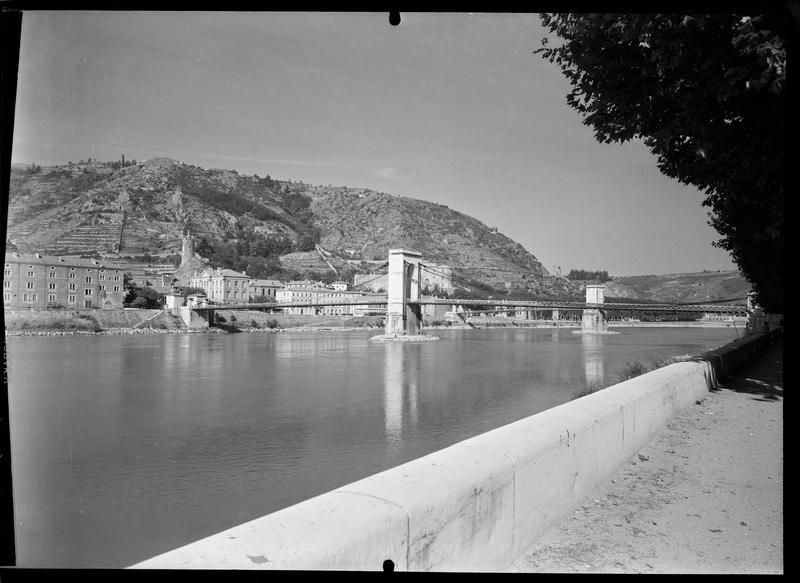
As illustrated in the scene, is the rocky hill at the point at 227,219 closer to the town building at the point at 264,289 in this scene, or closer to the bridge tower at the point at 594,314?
the town building at the point at 264,289

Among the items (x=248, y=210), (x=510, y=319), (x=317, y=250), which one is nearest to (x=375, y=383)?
(x=248, y=210)

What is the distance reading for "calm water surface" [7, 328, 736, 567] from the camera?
3.64 metres

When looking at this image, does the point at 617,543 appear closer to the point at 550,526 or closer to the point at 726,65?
the point at 550,526

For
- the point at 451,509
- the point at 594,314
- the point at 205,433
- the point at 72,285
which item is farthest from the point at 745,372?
the point at 594,314

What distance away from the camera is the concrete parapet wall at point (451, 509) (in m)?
0.81

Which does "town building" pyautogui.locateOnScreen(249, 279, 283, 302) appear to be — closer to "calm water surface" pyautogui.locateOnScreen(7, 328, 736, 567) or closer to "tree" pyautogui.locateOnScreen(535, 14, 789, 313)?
"calm water surface" pyautogui.locateOnScreen(7, 328, 736, 567)

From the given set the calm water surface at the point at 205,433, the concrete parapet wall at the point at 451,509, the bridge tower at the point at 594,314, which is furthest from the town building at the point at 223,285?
the bridge tower at the point at 594,314

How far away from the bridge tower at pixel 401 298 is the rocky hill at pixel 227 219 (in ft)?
17.9

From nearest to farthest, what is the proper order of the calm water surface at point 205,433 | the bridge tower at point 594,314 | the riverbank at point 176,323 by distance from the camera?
the calm water surface at point 205,433, the riverbank at point 176,323, the bridge tower at point 594,314

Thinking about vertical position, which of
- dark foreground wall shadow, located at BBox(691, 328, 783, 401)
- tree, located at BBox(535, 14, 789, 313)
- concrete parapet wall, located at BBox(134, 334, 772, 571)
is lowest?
dark foreground wall shadow, located at BBox(691, 328, 783, 401)

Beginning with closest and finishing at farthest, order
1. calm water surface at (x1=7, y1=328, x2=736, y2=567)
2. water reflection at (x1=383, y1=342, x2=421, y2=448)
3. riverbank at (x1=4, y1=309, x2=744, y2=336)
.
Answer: calm water surface at (x1=7, y1=328, x2=736, y2=567)
water reflection at (x1=383, y1=342, x2=421, y2=448)
riverbank at (x1=4, y1=309, x2=744, y2=336)

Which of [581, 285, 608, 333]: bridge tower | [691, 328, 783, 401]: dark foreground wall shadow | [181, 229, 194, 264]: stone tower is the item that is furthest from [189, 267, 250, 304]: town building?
[581, 285, 608, 333]: bridge tower

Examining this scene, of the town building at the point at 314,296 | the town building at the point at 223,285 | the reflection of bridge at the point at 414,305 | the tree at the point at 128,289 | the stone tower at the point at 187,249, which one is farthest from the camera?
the town building at the point at 314,296

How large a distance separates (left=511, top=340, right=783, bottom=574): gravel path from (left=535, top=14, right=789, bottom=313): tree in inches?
44.5
